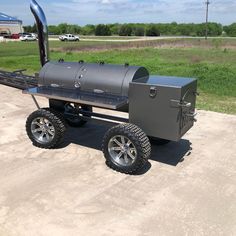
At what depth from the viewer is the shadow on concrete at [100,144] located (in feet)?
19.4

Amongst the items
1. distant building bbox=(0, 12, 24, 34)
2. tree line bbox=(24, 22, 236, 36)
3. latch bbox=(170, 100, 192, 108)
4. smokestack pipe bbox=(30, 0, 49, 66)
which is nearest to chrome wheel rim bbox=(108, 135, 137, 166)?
latch bbox=(170, 100, 192, 108)

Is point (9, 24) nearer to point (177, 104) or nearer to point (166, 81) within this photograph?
point (166, 81)

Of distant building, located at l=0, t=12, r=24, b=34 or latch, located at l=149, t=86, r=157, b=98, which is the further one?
distant building, located at l=0, t=12, r=24, b=34

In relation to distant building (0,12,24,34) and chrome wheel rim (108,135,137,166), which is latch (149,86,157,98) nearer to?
chrome wheel rim (108,135,137,166)

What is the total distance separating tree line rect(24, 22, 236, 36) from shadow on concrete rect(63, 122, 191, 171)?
292ft

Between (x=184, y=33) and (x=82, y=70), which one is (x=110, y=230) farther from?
(x=184, y=33)

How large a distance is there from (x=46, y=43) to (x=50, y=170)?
3.54m

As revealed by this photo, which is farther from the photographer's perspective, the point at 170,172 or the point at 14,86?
the point at 14,86

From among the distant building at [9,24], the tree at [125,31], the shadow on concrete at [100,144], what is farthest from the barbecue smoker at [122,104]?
the tree at [125,31]

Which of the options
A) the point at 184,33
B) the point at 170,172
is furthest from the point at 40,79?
the point at 184,33

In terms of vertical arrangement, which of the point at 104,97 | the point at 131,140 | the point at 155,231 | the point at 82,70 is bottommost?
the point at 155,231

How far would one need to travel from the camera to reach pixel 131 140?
5066mm

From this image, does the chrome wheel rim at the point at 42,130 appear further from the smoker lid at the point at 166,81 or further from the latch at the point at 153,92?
the latch at the point at 153,92

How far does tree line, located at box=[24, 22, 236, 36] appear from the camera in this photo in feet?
312
